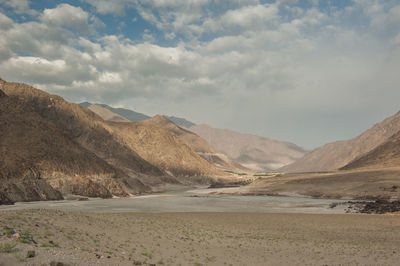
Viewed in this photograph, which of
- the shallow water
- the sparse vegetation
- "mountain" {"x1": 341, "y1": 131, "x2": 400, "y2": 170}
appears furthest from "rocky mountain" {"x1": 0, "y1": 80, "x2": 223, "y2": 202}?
"mountain" {"x1": 341, "y1": 131, "x2": 400, "y2": 170}

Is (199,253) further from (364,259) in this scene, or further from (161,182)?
(161,182)

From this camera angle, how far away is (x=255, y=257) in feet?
53.0

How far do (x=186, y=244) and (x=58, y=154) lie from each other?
5131 centimetres

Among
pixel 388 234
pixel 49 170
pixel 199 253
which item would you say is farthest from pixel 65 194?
pixel 388 234

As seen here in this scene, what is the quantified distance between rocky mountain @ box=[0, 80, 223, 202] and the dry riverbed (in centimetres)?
3161

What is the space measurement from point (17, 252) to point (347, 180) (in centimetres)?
7391

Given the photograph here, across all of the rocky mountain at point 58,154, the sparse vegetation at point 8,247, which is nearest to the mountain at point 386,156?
the rocky mountain at point 58,154

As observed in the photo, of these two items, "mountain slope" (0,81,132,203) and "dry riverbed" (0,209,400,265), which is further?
"mountain slope" (0,81,132,203)

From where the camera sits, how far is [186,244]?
18.1 metres

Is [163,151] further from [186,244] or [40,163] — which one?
[186,244]

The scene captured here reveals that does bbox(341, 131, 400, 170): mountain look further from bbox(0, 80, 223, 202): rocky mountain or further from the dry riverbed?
the dry riverbed

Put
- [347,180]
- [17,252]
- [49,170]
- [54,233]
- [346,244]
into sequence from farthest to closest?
[347,180] < [49,170] < [346,244] < [54,233] < [17,252]

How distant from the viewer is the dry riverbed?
464 inches

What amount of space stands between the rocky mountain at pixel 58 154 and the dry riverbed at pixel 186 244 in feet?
104
